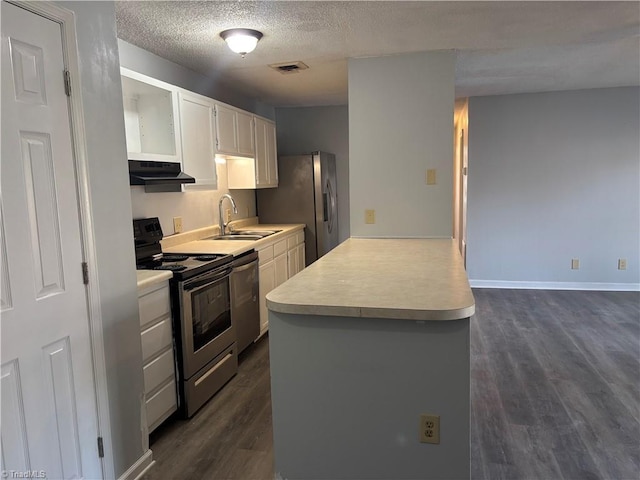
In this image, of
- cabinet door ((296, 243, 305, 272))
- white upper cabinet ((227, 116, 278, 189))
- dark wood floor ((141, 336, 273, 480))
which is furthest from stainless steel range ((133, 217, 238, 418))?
cabinet door ((296, 243, 305, 272))

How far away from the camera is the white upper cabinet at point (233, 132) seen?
3641mm

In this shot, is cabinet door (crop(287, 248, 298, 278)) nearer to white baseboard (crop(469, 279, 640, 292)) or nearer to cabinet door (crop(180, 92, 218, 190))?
cabinet door (crop(180, 92, 218, 190))

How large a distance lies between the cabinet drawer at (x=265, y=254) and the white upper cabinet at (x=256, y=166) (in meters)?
0.74

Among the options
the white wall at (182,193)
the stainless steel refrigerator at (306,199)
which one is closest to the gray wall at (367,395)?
the white wall at (182,193)

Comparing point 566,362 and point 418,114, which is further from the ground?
point 418,114

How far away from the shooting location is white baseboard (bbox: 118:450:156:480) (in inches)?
81.8

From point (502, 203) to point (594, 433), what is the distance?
3.48m

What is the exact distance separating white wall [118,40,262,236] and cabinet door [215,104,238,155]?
34 cm

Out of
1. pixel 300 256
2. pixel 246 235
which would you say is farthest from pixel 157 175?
pixel 300 256

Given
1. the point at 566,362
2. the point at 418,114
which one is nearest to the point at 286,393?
the point at 418,114

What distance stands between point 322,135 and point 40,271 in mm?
4505

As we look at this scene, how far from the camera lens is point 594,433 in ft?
7.94

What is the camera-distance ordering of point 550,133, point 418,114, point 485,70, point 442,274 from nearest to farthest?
1. point 442,274
2. point 418,114
3. point 485,70
4. point 550,133

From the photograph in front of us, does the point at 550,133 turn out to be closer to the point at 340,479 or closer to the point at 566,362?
the point at 566,362
